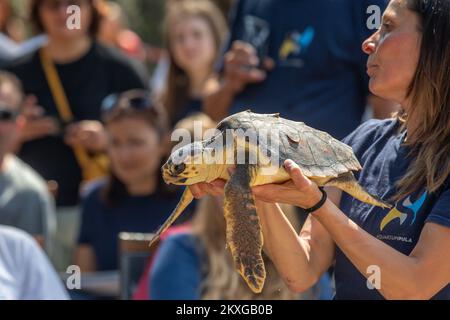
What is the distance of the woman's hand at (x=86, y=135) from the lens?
511 cm

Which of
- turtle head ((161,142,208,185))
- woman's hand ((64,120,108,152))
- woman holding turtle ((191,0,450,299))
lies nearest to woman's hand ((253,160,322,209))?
woman holding turtle ((191,0,450,299))

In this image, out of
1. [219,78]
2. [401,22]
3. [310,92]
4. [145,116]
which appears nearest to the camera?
[401,22]

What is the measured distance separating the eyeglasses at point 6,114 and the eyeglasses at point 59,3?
0.74 metres

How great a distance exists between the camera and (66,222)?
5.35 m

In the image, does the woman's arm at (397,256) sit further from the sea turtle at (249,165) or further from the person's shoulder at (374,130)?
the person's shoulder at (374,130)

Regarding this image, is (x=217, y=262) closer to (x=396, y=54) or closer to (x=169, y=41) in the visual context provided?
(x=396, y=54)

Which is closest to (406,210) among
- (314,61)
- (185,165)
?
(185,165)

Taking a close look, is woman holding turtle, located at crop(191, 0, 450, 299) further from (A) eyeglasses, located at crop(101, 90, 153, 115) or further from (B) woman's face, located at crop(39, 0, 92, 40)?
(B) woman's face, located at crop(39, 0, 92, 40)

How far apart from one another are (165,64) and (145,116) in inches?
53.4

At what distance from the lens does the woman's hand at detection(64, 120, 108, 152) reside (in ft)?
16.8

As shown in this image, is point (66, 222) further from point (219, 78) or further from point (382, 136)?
point (382, 136)

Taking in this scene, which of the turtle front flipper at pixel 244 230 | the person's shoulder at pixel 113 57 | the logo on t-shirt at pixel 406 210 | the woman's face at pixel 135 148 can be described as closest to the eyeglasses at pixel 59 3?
the person's shoulder at pixel 113 57

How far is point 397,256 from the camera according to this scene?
2295mm
